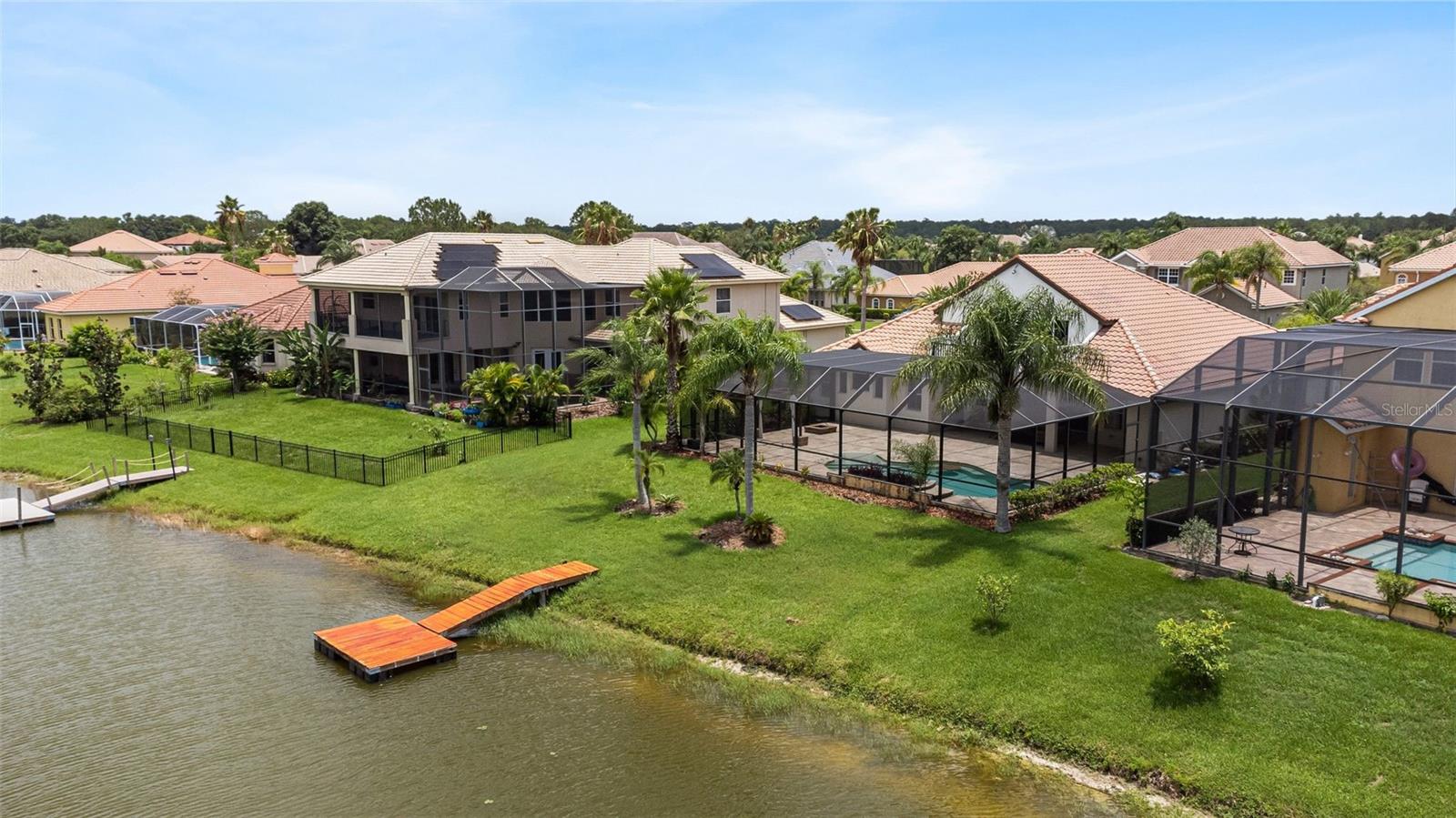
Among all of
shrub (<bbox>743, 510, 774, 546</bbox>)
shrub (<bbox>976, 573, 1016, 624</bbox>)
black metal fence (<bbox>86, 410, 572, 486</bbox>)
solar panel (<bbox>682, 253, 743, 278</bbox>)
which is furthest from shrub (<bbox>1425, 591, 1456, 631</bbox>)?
solar panel (<bbox>682, 253, 743, 278</bbox>)

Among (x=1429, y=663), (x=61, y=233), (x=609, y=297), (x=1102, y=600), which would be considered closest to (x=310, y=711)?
(x=1102, y=600)

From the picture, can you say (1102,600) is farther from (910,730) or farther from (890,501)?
(890,501)

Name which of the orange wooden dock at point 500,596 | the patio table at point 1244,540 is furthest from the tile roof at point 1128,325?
the orange wooden dock at point 500,596

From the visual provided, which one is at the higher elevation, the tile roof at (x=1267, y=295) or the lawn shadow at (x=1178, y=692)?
the tile roof at (x=1267, y=295)

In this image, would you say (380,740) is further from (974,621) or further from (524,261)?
(524,261)

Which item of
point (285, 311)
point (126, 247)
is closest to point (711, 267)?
point (285, 311)

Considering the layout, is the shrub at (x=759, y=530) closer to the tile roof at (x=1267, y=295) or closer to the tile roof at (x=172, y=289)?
the tile roof at (x=1267, y=295)

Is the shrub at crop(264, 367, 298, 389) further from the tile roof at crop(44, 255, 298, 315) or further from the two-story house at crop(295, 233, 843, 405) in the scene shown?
the tile roof at crop(44, 255, 298, 315)
